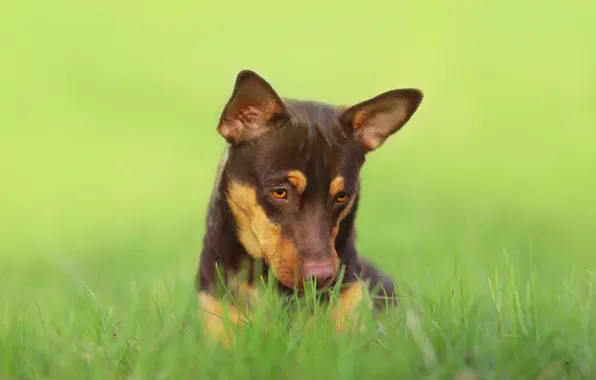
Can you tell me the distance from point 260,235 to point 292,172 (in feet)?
1.20

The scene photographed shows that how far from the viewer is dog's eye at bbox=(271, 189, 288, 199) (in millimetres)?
5343

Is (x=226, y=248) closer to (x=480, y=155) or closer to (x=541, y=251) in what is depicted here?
(x=541, y=251)

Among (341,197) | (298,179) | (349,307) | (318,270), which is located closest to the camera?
(349,307)

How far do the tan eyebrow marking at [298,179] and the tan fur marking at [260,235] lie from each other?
0.75 ft

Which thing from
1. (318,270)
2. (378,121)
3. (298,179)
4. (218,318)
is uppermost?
(378,121)

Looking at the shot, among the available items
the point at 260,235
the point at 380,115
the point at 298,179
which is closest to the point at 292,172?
the point at 298,179

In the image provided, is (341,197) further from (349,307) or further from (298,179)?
(349,307)

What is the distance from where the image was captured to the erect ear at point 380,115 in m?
5.69

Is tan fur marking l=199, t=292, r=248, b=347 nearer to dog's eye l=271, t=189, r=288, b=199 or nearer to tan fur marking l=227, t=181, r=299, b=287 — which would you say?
tan fur marking l=227, t=181, r=299, b=287

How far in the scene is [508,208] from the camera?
10016 millimetres

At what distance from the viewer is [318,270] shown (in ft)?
16.7

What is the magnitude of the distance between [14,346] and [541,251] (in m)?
5.38

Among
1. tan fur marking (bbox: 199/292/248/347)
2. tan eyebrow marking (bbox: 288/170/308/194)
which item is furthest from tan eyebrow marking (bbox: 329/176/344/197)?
tan fur marking (bbox: 199/292/248/347)

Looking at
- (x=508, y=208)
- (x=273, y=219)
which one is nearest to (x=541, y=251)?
(x=508, y=208)
